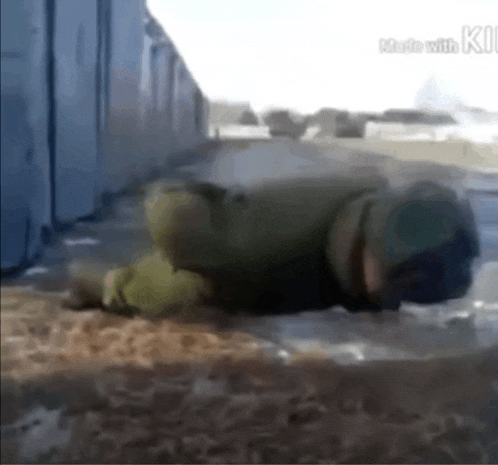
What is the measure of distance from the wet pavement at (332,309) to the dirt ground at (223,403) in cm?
1

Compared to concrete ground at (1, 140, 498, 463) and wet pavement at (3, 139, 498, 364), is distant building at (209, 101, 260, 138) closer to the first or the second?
wet pavement at (3, 139, 498, 364)

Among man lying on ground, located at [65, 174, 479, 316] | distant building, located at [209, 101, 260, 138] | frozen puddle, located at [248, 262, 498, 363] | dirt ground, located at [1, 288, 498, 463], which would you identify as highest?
distant building, located at [209, 101, 260, 138]

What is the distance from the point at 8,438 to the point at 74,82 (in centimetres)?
24

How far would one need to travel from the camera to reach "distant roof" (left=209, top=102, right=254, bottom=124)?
0.39 metres

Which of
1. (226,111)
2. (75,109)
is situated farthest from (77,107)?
(226,111)

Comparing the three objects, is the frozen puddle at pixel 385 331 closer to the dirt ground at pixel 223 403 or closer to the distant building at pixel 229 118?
the dirt ground at pixel 223 403

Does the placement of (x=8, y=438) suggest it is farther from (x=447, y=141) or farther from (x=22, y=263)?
(x=447, y=141)

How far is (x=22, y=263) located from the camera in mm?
348

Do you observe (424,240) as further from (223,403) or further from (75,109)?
(75,109)

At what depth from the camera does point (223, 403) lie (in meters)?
0.24

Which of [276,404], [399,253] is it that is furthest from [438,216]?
[276,404]

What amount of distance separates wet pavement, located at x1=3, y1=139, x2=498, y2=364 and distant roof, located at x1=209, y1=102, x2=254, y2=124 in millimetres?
21

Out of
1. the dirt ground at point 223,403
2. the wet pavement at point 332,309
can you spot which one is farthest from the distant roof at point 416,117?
the dirt ground at point 223,403

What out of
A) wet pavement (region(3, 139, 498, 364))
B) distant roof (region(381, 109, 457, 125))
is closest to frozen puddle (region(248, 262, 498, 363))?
wet pavement (region(3, 139, 498, 364))
